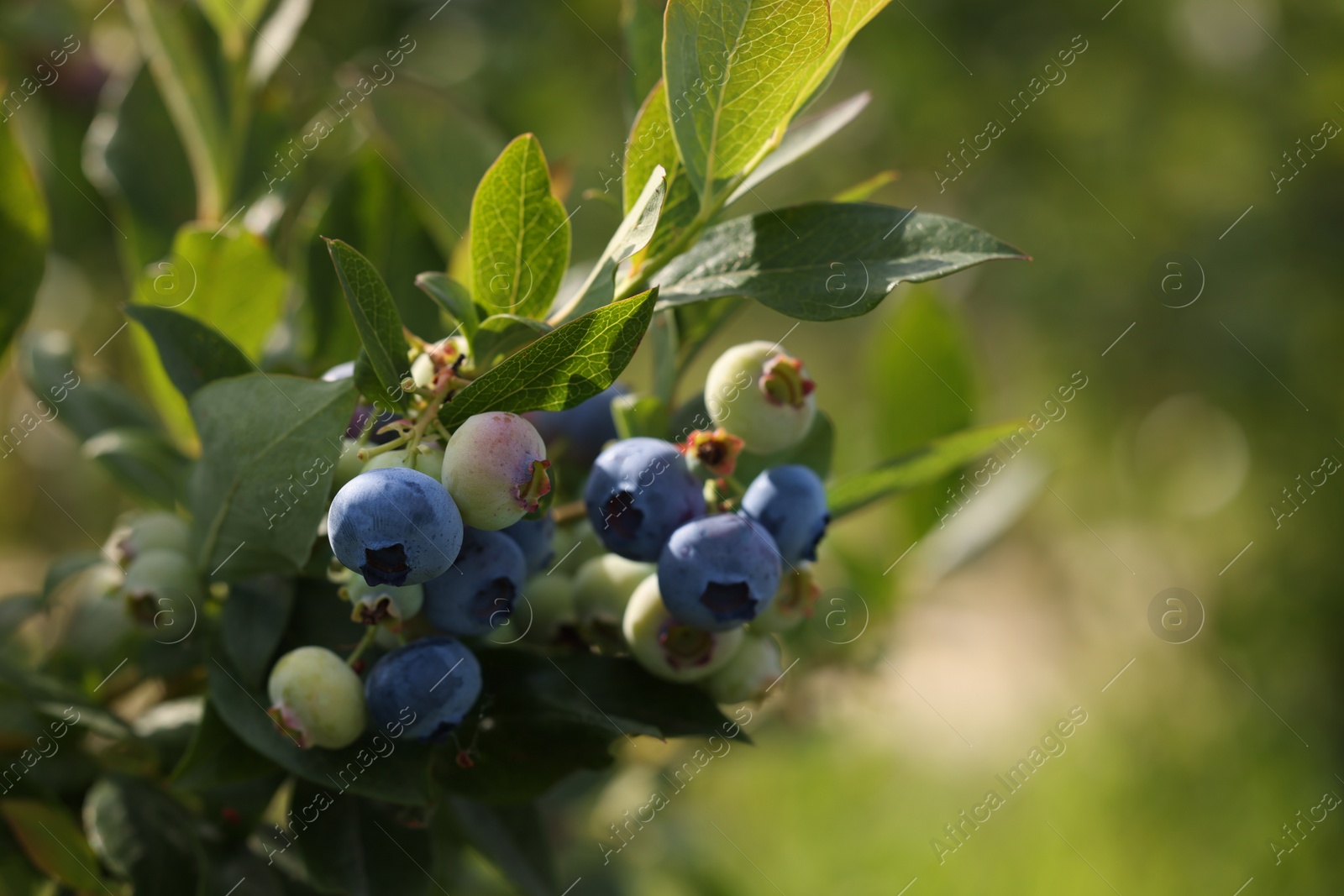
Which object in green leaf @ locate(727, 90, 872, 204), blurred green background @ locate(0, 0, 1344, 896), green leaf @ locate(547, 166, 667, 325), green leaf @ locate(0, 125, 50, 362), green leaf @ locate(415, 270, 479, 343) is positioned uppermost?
green leaf @ locate(0, 125, 50, 362)

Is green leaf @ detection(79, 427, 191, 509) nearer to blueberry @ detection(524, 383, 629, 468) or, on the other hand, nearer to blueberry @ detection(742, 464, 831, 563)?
blueberry @ detection(524, 383, 629, 468)

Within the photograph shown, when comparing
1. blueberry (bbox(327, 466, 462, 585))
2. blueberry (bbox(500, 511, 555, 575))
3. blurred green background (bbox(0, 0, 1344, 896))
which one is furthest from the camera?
blurred green background (bbox(0, 0, 1344, 896))

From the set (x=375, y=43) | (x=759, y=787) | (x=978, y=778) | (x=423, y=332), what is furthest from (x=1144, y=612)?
(x=423, y=332)

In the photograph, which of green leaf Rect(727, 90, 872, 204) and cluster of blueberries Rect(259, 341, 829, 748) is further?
green leaf Rect(727, 90, 872, 204)

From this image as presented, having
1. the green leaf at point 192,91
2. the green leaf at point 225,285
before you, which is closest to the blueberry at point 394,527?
the green leaf at point 225,285

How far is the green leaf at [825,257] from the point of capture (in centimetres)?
47

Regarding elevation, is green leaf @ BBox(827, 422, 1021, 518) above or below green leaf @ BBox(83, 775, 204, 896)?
below

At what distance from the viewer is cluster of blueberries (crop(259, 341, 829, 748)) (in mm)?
410

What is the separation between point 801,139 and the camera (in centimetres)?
57

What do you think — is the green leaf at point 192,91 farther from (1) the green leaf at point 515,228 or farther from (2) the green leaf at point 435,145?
(1) the green leaf at point 515,228

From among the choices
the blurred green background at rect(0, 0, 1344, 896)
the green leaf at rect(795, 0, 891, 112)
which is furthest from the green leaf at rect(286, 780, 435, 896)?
the blurred green background at rect(0, 0, 1344, 896)

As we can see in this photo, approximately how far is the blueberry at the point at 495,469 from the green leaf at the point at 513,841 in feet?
1.01

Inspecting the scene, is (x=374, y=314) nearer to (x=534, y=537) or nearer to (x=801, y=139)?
(x=534, y=537)

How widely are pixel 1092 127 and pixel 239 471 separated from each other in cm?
331
